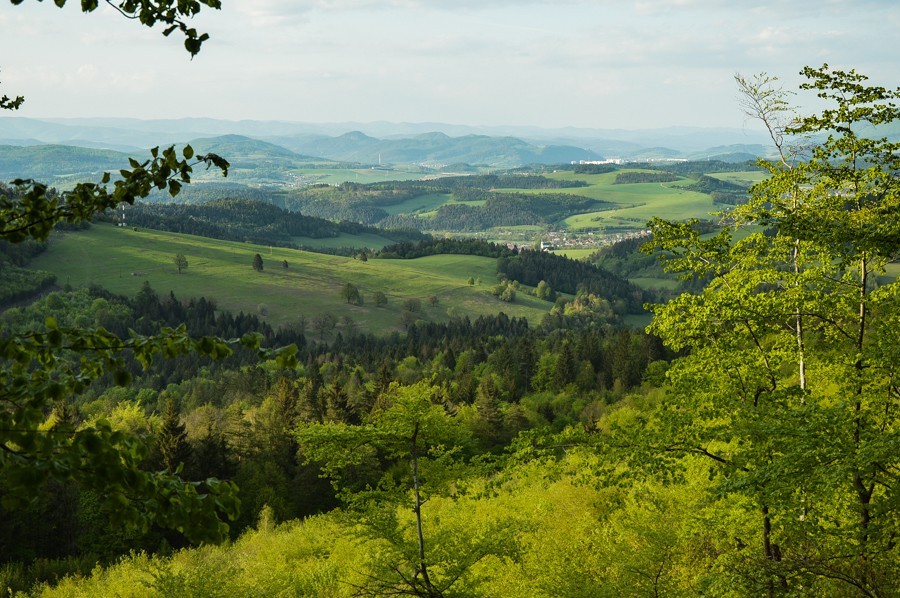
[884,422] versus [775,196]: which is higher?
[775,196]

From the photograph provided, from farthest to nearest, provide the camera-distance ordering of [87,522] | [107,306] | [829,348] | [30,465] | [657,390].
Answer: [107,306], [657,390], [87,522], [829,348], [30,465]

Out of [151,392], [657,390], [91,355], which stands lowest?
[151,392]

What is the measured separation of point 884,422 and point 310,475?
72.0 m

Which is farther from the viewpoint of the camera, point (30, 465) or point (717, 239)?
point (717, 239)

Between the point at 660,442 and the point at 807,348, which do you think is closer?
the point at 660,442

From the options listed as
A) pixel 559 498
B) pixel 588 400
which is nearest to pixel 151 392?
pixel 588 400

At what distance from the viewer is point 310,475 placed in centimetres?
8206

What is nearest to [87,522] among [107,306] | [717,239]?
[717,239]

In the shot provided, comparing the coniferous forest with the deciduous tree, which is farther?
the deciduous tree

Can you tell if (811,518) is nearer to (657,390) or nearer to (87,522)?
(87,522)

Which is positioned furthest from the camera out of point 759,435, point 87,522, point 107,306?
point 107,306

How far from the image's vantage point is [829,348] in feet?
65.0

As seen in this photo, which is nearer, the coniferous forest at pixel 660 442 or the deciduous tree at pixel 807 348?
the coniferous forest at pixel 660 442

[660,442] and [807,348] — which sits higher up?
[807,348]
